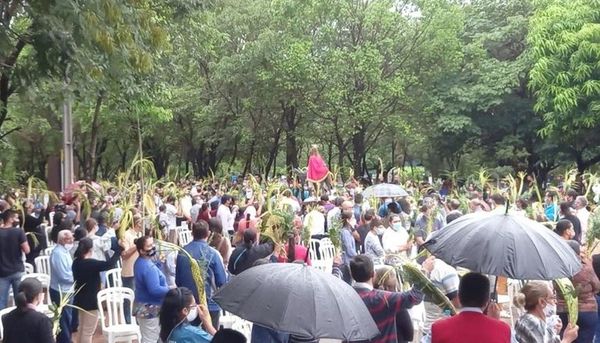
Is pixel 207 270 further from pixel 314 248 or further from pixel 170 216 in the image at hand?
pixel 170 216

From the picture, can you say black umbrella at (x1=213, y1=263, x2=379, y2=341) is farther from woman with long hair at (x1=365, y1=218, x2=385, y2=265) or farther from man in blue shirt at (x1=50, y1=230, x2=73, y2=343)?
woman with long hair at (x1=365, y1=218, x2=385, y2=265)

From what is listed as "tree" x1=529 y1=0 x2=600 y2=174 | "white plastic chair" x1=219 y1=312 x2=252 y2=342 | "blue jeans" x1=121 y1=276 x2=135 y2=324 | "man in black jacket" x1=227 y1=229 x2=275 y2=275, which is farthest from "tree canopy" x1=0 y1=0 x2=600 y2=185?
"white plastic chair" x1=219 y1=312 x2=252 y2=342

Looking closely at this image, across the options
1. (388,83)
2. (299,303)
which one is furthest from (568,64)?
(299,303)

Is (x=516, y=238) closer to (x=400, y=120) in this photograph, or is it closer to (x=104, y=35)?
(x=104, y=35)

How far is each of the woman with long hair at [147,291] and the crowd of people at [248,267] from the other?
1 centimetres

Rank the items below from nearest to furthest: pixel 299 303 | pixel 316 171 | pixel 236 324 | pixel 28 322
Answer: pixel 299 303, pixel 28 322, pixel 236 324, pixel 316 171

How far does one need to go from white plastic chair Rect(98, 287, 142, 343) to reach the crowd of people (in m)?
0.14

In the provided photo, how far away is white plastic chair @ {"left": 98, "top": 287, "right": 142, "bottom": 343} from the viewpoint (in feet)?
23.8

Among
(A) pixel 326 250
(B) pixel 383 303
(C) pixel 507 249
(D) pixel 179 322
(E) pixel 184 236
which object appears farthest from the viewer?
(E) pixel 184 236

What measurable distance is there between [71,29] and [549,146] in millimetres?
22690

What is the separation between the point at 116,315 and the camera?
7441 mm

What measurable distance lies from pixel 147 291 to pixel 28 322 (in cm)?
147

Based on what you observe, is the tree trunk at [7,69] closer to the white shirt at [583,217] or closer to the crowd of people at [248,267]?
the crowd of people at [248,267]

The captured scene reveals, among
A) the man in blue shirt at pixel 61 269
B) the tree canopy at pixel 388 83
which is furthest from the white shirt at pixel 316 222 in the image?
the tree canopy at pixel 388 83
